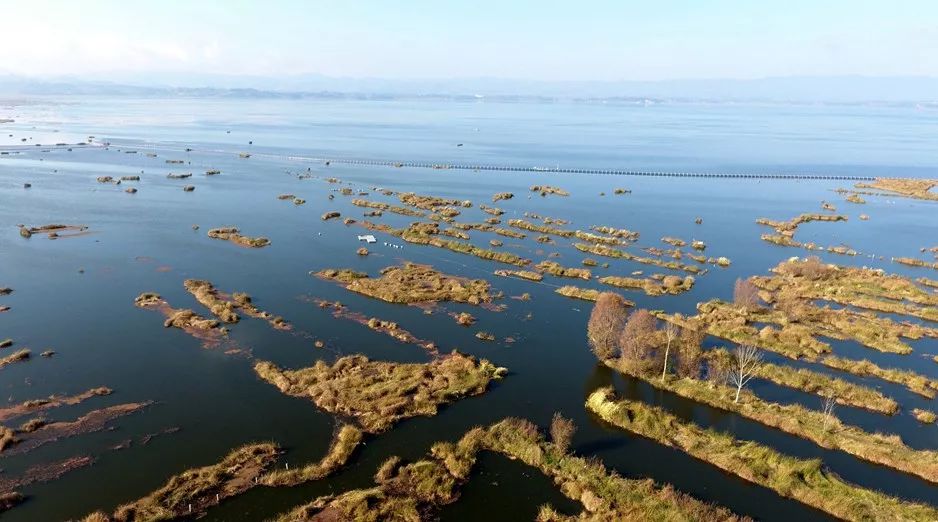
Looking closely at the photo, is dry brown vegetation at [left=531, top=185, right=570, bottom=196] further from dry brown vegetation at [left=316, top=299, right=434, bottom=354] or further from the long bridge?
dry brown vegetation at [left=316, top=299, right=434, bottom=354]

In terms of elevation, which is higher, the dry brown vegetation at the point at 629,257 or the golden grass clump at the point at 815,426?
the dry brown vegetation at the point at 629,257

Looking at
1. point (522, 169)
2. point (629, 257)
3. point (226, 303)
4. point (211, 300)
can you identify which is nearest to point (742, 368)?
point (629, 257)

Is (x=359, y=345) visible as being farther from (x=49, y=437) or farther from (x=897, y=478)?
(x=897, y=478)

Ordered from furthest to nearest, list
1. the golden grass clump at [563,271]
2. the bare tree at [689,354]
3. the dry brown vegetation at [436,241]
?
the dry brown vegetation at [436,241], the golden grass clump at [563,271], the bare tree at [689,354]

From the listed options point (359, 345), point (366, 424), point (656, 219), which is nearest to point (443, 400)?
point (366, 424)

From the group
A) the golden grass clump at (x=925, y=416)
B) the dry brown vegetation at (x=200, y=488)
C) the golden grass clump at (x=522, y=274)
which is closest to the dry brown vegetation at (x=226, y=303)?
the dry brown vegetation at (x=200, y=488)

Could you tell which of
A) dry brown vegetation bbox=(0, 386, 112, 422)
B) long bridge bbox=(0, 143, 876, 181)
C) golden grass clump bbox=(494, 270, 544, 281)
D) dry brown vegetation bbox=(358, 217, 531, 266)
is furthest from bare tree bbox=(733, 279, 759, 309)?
long bridge bbox=(0, 143, 876, 181)

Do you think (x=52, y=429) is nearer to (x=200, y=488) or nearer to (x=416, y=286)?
(x=200, y=488)

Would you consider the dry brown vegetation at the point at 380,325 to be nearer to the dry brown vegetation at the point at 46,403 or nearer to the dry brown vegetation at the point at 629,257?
the dry brown vegetation at the point at 46,403
